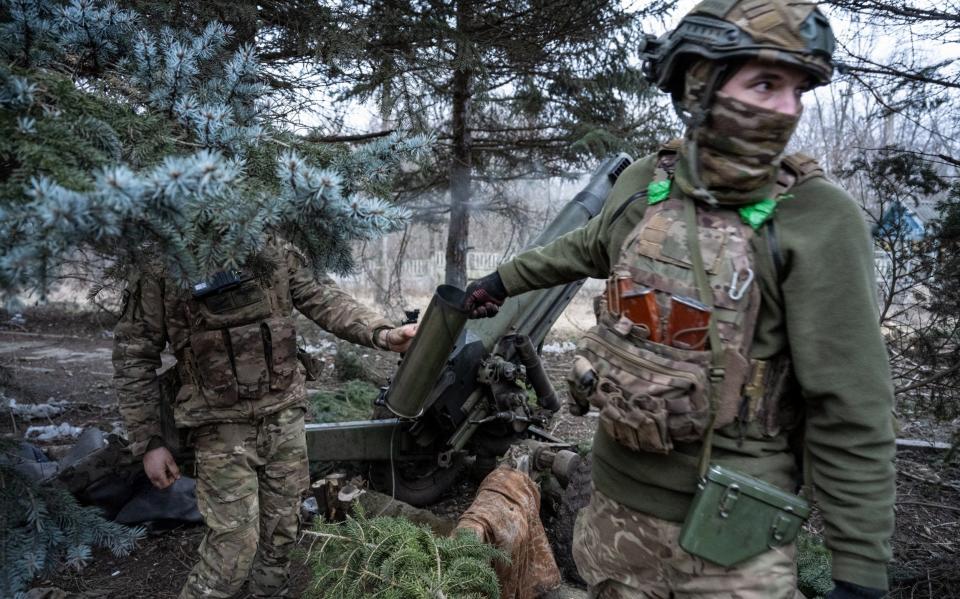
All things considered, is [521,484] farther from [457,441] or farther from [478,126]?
[478,126]

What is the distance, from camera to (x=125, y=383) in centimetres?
273

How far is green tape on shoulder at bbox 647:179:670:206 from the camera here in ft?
6.05

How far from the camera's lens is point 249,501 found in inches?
111

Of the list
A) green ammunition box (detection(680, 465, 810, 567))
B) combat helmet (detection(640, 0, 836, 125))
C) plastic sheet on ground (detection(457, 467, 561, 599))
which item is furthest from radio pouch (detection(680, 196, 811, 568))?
plastic sheet on ground (detection(457, 467, 561, 599))

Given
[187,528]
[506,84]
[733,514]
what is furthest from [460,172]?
[733,514]

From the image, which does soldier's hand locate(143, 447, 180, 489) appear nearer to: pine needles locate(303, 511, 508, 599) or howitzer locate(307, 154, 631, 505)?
pine needles locate(303, 511, 508, 599)

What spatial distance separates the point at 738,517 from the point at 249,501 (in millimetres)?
2150

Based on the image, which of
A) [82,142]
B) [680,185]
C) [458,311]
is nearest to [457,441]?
[458,311]

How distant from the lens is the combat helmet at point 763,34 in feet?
5.23

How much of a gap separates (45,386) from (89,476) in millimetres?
→ 3839

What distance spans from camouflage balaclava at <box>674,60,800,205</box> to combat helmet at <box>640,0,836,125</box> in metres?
0.06

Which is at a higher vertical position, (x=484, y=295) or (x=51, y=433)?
(x=484, y=295)

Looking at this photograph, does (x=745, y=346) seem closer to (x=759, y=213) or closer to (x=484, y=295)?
(x=759, y=213)

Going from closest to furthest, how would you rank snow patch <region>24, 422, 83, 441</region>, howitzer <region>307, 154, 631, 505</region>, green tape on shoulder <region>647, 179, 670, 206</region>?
green tape on shoulder <region>647, 179, 670, 206</region>
howitzer <region>307, 154, 631, 505</region>
snow patch <region>24, 422, 83, 441</region>
